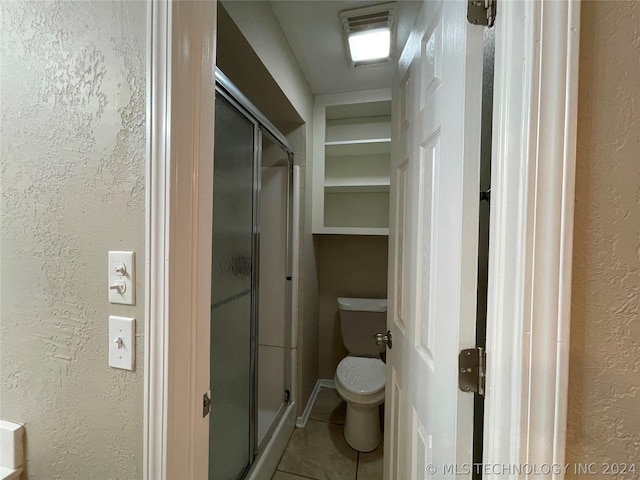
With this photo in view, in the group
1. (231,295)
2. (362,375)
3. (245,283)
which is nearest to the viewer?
(231,295)

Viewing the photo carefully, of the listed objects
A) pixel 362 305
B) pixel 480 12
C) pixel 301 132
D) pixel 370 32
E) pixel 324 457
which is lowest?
pixel 324 457

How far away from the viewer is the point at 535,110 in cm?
42

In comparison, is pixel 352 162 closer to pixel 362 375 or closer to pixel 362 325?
pixel 362 325

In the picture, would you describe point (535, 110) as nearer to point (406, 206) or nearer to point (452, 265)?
point (452, 265)

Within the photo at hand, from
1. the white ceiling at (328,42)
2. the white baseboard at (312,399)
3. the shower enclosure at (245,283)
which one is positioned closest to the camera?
the shower enclosure at (245,283)

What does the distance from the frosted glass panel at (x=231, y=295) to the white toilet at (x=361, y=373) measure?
24.2 inches

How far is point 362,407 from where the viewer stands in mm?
1612

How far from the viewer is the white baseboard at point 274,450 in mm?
1377

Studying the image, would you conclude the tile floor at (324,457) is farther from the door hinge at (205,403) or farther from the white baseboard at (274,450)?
the door hinge at (205,403)

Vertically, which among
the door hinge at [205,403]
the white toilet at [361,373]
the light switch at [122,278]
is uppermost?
the light switch at [122,278]

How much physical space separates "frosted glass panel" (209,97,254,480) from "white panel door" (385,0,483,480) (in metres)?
0.74

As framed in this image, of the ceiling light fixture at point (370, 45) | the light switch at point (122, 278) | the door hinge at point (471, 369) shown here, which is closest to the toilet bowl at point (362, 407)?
the door hinge at point (471, 369)

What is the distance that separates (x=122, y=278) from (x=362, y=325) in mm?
1811

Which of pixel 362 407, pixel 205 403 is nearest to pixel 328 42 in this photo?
pixel 205 403
